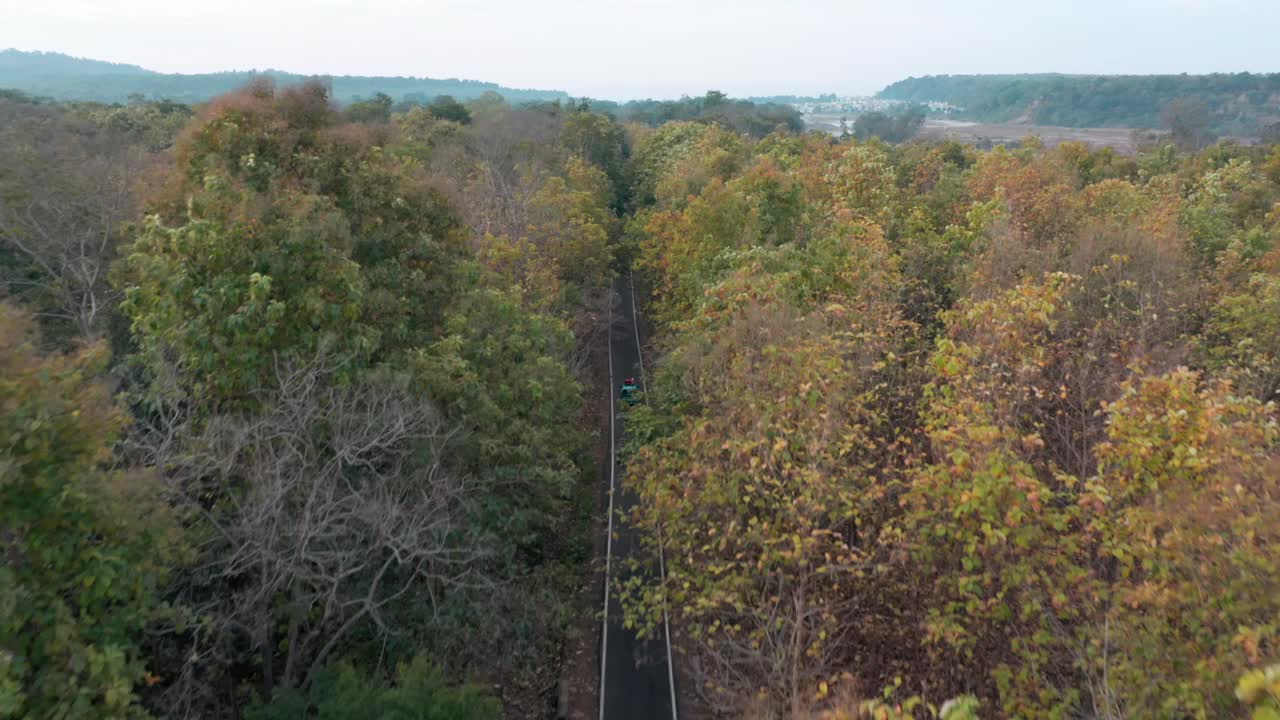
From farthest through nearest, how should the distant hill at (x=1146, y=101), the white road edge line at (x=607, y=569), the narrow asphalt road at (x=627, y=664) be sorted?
the distant hill at (x=1146, y=101) < the white road edge line at (x=607, y=569) < the narrow asphalt road at (x=627, y=664)

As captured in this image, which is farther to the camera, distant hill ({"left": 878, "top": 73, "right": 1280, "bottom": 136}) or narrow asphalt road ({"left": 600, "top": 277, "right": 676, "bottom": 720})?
distant hill ({"left": 878, "top": 73, "right": 1280, "bottom": 136})

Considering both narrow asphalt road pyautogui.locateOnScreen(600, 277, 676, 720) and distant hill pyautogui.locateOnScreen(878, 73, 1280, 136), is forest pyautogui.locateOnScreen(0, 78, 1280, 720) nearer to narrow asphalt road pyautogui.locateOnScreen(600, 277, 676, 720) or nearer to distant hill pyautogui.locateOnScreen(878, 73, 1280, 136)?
narrow asphalt road pyautogui.locateOnScreen(600, 277, 676, 720)

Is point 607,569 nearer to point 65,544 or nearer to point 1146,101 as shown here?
point 65,544

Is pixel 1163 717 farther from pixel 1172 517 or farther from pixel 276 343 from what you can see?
pixel 276 343

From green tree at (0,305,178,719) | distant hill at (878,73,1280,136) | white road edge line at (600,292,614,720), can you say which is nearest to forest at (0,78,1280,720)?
green tree at (0,305,178,719)

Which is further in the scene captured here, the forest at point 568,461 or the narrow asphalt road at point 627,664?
the narrow asphalt road at point 627,664

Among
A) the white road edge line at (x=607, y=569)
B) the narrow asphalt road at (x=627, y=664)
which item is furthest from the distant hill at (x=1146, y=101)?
the narrow asphalt road at (x=627, y=664)

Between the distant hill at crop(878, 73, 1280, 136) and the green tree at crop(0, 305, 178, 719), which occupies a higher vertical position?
the distant hill at crop(878, 73, 1280, 136)

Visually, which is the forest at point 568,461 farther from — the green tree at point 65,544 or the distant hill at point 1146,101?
the distant hill at point 1146,101
